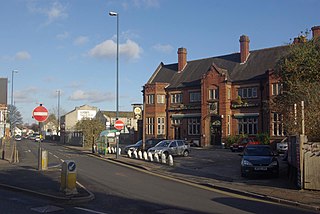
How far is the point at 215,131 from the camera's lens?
51.2 metres

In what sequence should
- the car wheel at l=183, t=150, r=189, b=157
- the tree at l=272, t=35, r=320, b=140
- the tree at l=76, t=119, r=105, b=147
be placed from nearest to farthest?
1. the tree at l=272, t=35, r=320, b=140
2. the car wheel at l=183, t=150, r=189, b=157
3. the tree at l=76, t=119, r=105, b=147

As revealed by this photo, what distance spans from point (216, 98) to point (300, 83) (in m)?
31.4

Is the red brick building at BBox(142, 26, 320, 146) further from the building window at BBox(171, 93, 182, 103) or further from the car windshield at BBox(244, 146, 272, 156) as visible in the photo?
the car windshield at BBox(244, 146, 272, 156)

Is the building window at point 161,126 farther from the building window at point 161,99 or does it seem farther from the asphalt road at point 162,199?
the asphalt road at point 162,199

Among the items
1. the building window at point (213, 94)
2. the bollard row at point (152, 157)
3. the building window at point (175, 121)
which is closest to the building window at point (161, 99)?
the building window at point (175, 121)

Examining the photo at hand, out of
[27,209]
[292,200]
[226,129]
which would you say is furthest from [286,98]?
[226,129]

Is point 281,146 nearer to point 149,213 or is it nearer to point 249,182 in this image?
point 249,182

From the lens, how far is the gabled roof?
48.6 meters

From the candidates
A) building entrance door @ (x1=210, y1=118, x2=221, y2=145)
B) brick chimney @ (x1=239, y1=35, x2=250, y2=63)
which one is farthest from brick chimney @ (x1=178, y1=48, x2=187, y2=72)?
building entrance door @ (x1=210, y1=118, x2=221, y2=145)

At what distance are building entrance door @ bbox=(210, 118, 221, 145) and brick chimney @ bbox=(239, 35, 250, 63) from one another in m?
8.73

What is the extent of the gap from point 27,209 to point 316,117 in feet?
36.7

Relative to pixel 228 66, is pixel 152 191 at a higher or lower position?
lower

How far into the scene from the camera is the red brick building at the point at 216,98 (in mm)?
47219

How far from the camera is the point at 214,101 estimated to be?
166 ft
